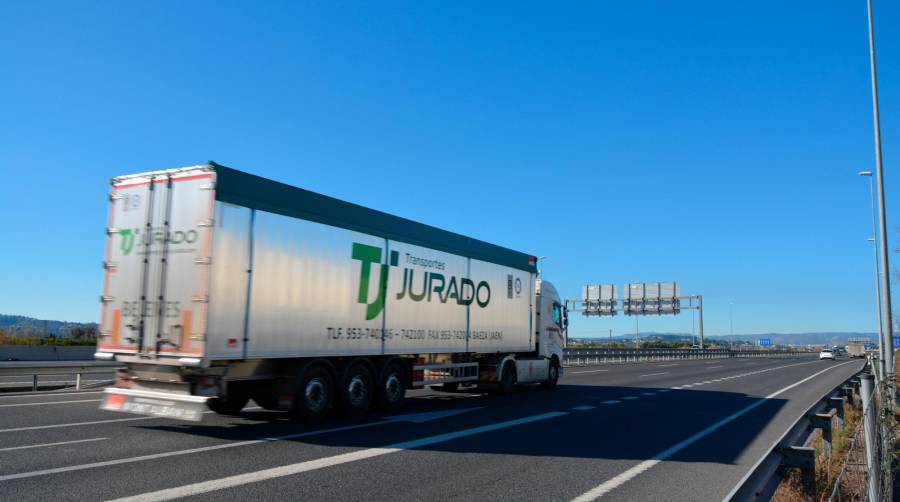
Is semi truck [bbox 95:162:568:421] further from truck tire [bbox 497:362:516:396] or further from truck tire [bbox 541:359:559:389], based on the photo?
truck tire [bbox 541:359:559:389]

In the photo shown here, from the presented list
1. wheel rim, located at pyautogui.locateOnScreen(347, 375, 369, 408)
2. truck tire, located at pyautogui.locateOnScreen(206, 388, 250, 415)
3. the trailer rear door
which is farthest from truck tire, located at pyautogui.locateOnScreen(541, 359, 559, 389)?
the trailer rear door

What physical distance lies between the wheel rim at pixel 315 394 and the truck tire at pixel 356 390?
0.43 m

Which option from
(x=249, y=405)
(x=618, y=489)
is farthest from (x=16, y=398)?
(x=618, y=489)

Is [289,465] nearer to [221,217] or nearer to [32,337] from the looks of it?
[221,217]

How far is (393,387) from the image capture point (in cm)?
1286

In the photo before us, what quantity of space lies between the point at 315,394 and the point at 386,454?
3.06 meters

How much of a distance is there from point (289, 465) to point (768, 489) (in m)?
4.87

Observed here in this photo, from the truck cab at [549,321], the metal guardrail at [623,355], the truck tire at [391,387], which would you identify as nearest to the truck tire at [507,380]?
the truck cab at [549,321]

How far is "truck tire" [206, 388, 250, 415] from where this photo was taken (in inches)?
436

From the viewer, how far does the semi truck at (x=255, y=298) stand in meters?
9.29

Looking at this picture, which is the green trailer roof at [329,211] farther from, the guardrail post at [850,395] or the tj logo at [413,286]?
the guardrail post at [850,395]

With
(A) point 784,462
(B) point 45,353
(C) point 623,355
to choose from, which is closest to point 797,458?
(A) point 784,462

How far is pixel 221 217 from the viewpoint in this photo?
931cm

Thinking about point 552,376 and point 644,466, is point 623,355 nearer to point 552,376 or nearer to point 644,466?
point 552,376
